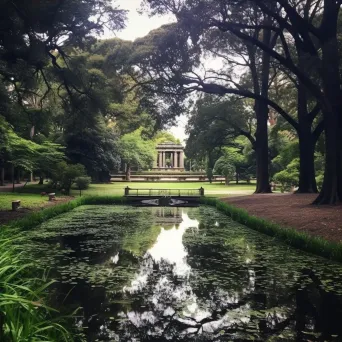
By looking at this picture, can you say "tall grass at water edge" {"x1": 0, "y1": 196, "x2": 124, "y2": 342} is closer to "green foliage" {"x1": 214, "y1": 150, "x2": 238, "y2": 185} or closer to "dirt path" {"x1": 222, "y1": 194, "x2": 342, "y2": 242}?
"dirt path" {"x1": 222, "y1": 194, "x2": 342, "y2": 242}

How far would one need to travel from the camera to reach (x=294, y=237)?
501 inches

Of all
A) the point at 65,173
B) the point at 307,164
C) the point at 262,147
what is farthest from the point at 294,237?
the point at 65,173

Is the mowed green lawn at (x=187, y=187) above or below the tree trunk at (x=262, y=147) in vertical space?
below

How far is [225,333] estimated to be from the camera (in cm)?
568

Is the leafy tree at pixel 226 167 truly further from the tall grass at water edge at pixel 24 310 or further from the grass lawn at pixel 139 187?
the tall grass at water edge at pixel 24 310

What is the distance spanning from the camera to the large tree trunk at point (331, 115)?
1880 centimetres

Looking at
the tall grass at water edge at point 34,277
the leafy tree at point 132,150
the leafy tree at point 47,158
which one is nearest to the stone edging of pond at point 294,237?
the tall grass at water edge at point 34,277

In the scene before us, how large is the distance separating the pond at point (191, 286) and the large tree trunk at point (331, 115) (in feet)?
20.1

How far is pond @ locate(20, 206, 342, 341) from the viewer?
19.2ft

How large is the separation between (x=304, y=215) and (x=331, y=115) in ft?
19.3

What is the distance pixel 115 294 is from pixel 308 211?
1182 cm

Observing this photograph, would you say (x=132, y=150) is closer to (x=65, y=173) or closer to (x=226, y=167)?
(x=226, y=167)

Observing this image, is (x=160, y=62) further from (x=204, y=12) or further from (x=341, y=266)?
(x=341, y=266)

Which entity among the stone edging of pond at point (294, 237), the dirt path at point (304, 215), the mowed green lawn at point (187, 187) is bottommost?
the stone edging of pond at point (294, 237)
